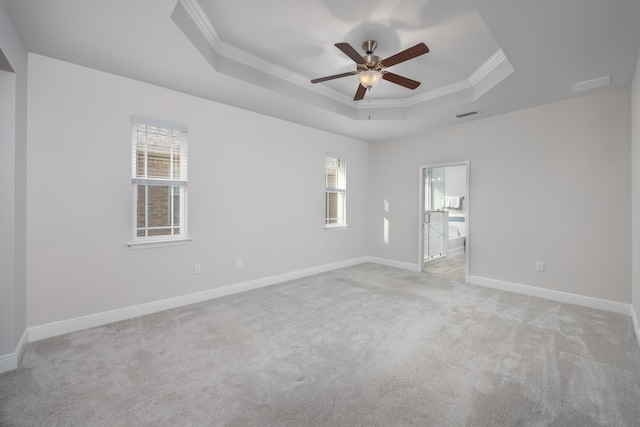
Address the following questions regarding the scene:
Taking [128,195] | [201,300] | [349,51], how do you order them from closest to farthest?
[349,51], [128,195], [201,300]

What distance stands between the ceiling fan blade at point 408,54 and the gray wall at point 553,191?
2617 millimetres

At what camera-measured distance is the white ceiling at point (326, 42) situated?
6.73ft

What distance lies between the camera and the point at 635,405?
1.76 metres

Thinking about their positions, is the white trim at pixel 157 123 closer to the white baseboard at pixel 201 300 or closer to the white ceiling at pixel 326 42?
the white ceiling at pixel 326 42

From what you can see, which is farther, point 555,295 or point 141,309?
point 555,295

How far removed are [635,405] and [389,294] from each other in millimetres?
2410

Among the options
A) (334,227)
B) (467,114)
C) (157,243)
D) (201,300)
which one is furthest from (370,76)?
(201,300)

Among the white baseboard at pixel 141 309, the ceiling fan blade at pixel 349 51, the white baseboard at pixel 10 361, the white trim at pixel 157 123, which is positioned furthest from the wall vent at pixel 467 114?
the white baseboard at pixel 10 361

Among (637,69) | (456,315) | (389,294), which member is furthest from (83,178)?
(637,69)

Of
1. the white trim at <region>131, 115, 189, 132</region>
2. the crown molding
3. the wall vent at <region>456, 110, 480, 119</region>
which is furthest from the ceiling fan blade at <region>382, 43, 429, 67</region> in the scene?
the white trim at <region>131, 115, 189, 132</region>

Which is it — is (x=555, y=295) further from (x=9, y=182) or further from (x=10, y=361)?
(x=9, y=182)

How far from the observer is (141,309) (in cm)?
316

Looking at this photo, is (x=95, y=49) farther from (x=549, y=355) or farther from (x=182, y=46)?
(x=549, y=355)

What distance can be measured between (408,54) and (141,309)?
12.6 ft
